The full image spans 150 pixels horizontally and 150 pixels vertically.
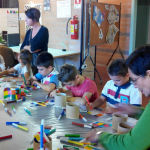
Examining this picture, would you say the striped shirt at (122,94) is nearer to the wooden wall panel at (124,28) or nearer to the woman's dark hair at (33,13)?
the woman's dark hair at (33,13)

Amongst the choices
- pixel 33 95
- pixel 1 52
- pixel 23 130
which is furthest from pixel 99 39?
pixel 23 130

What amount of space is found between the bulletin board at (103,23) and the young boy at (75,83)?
6.97 ft

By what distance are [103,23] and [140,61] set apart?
3.44 metres

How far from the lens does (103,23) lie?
13.9 feet

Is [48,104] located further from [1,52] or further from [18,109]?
[1,52]

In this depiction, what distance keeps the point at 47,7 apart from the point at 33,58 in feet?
6.11

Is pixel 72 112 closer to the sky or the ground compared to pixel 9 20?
closer to the ground

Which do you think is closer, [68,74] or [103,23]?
[68,74]

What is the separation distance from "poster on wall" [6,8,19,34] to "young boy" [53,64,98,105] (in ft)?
11.6

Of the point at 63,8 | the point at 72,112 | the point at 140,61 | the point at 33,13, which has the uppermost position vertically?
the point at 63,8

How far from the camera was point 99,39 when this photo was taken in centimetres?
421

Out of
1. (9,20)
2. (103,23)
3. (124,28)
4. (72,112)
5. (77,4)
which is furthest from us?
(124,28)

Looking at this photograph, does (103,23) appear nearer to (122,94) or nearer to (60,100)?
(122,94)

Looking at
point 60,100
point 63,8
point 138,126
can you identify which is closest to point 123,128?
point 138,126
